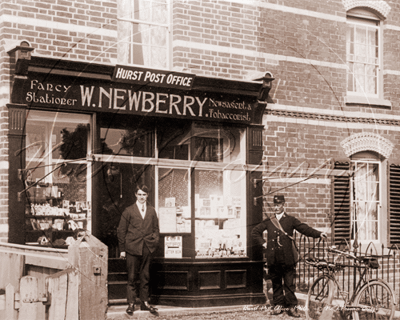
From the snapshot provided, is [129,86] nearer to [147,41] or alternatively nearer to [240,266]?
[147,41]

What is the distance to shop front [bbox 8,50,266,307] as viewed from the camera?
29.8 feet

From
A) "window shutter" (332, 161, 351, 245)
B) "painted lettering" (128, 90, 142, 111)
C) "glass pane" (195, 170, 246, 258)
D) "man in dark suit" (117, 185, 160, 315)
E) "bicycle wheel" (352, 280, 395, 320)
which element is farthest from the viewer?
"window shutter" (332, 161, 351, 245)

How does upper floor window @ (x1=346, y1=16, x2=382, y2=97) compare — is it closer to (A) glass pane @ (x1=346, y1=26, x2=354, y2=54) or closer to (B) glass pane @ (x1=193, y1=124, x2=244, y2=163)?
(A) glass pane @ (x1=346, y1=26, x2=354, y2=54)

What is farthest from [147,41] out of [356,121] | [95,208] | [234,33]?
[356,121]

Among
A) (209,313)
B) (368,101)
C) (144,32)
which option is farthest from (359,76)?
(209,313)

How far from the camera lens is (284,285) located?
376 inches

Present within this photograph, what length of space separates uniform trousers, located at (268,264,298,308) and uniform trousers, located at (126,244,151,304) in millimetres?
1892

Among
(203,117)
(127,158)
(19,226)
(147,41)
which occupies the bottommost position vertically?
(19,226)

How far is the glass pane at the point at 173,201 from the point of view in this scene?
10.5m

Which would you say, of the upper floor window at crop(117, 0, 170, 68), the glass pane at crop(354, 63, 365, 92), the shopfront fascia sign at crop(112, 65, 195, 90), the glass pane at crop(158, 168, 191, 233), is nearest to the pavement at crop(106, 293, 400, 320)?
the glass pane at crop(158, 168, 191, 233)

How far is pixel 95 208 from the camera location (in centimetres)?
972

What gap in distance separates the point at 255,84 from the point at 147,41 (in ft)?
6.55

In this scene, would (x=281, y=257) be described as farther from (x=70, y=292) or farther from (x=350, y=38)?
(x=70, y=292)

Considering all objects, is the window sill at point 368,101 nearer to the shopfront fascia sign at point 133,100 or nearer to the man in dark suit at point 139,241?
the shopfront fascia sign at point 133,100
